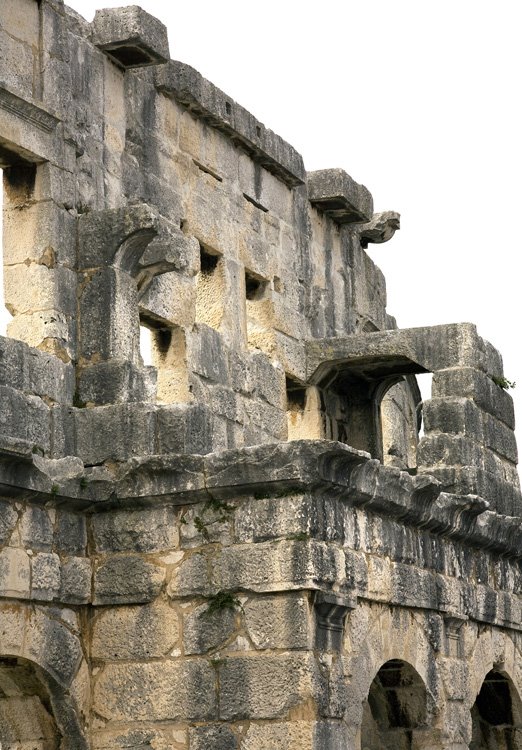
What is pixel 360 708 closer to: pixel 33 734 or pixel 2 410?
pixel 33 734

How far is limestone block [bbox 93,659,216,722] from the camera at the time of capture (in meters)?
9.08

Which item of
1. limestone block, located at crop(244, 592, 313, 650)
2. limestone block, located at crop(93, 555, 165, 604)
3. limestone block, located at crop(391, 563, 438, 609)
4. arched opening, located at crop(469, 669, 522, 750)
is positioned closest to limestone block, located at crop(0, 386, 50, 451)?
limestone block, located at crop(93, 555, 165, 604)

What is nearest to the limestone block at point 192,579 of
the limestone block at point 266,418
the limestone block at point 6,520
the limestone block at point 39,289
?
the limestone block at point 6,520

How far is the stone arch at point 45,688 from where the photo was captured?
9039 mm

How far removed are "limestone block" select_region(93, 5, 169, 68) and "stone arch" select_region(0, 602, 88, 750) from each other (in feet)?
13.0

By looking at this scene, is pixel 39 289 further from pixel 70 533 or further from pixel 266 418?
pixel 266 418

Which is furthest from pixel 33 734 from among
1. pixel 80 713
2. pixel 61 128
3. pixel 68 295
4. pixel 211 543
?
pixel 61 128

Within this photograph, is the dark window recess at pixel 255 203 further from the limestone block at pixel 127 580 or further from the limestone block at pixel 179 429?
the limestone block at pixel 127 580

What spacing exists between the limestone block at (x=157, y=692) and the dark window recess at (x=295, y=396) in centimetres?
493

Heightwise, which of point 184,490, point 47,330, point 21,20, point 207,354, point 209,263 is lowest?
point 184,490

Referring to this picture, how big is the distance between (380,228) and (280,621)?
7.34m

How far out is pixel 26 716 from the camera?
30.4 feet

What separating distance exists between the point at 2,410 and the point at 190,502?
115 centimetres

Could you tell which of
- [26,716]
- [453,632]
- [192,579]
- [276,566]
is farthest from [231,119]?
[26,716]
